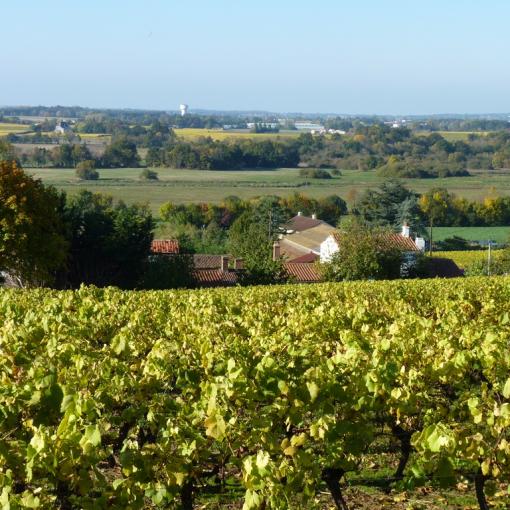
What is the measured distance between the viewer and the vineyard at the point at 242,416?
6012 millimetres

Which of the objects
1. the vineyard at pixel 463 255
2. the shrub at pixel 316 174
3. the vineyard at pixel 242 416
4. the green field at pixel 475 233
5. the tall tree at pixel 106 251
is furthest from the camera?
the shrub at pixel 316 174

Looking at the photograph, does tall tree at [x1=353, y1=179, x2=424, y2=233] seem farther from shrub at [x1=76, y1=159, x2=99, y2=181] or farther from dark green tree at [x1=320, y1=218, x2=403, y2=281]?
shrub at [x1=76, y1=159, x2=99, y2=181]

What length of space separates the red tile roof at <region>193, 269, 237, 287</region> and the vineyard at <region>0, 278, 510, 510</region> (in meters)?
31.5

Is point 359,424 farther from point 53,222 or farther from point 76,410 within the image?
point 53,222

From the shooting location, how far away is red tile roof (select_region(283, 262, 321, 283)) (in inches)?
1782

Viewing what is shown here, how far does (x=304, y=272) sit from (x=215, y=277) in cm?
517

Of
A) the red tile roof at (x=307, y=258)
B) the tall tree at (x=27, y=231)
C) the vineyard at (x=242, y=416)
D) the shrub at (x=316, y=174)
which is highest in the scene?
the vineyard at (x=242, y=416)

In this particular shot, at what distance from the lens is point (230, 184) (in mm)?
122625

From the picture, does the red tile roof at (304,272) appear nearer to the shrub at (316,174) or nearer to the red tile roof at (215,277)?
the red tile roof at (215,277)

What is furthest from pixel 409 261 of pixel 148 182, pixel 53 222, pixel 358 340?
pixel 148 182

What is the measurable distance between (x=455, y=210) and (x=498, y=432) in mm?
80893

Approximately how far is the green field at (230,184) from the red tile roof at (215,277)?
47.6m

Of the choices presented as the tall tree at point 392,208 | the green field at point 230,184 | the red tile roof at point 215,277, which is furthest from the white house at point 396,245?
the green field at point 230,184

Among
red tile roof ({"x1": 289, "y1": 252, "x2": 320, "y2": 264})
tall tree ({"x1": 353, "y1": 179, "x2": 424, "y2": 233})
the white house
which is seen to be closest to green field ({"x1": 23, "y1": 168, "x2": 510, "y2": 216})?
tall tree ({"x1": 353, "y1": 179, "x2": 424, "y2": 233})
